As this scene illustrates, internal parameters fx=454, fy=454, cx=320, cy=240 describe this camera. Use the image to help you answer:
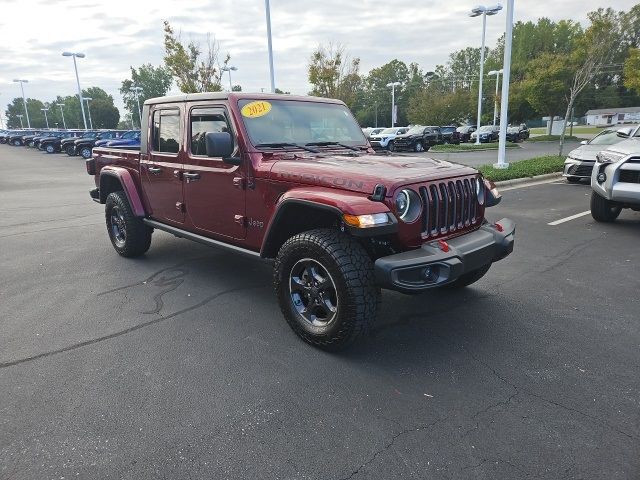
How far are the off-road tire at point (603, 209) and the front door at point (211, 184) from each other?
6053 millimetres

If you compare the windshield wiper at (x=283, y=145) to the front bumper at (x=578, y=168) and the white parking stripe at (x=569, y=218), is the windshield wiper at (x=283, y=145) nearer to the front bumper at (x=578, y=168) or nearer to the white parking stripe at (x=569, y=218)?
the white parking stripe at (x=569, y=218)

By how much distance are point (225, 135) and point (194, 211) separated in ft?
3.81

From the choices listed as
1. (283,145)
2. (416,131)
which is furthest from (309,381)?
(416,131)

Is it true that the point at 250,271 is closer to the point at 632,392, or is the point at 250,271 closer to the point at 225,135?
the point at 225,135

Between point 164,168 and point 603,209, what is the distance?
666 centimetres

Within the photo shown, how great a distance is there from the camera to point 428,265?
3.01 metres

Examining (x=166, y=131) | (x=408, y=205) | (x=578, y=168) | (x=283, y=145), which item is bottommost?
(x=578, y=168)

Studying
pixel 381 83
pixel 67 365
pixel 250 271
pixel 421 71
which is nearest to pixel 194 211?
pixel 250 271

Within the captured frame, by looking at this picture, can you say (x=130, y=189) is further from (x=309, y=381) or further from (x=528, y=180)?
(x=528, y=180)

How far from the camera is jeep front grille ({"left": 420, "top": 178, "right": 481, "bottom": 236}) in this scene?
130 inches

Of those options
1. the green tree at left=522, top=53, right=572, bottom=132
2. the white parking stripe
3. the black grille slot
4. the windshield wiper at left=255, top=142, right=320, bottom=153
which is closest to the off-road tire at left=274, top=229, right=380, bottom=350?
the windshield wiper at left=255, top=142, right=320, bottom=153

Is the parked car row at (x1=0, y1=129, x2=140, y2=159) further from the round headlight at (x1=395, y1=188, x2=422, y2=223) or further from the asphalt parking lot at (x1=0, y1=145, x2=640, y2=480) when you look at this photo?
the round headlight at (x1=395, y1=188, x2=422, y2=223)

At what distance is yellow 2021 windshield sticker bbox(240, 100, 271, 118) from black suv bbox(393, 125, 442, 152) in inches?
923

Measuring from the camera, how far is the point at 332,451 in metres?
2.40
